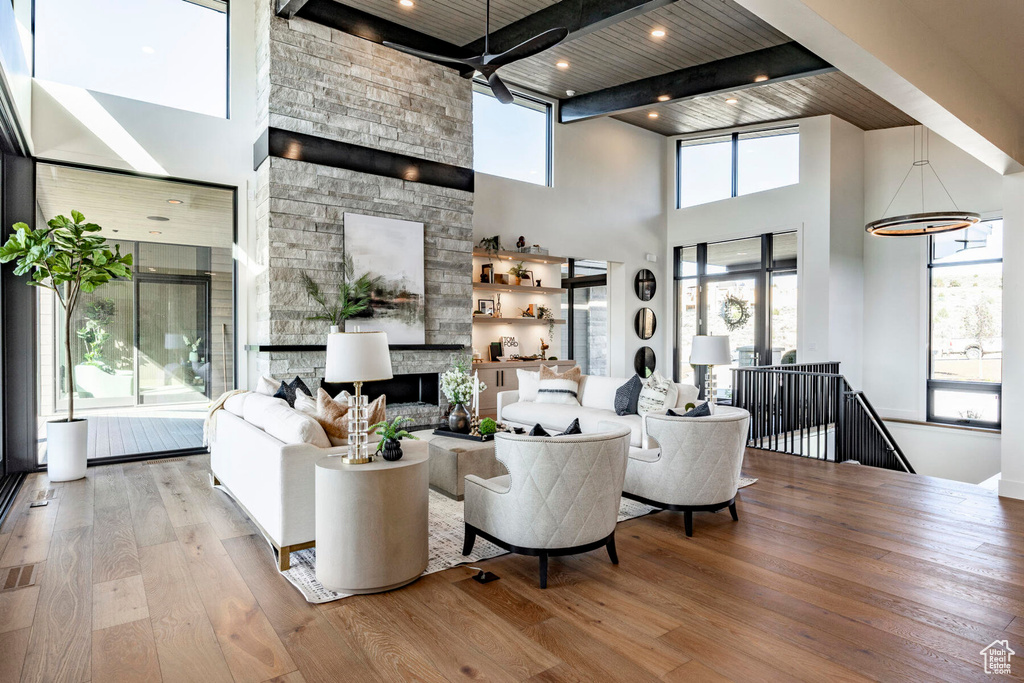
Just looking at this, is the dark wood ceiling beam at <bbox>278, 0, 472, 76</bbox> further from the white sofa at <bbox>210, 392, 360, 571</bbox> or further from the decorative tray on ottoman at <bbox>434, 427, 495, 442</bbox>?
the white sofa at <bbox>210, 392, 360, 571</bbox>

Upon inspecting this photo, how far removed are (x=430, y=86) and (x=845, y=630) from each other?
665cm

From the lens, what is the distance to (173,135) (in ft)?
18.9

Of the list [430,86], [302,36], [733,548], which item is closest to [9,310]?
[302,36]

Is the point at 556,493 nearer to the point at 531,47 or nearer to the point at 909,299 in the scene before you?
the point at 531,47

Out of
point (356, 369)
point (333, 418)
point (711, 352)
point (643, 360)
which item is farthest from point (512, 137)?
point (356, 369)

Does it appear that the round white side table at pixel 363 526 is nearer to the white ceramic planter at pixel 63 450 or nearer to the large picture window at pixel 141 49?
the white ceramic planter at pixel 63 450

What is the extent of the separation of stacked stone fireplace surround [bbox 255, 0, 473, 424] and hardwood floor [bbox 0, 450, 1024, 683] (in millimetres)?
2558

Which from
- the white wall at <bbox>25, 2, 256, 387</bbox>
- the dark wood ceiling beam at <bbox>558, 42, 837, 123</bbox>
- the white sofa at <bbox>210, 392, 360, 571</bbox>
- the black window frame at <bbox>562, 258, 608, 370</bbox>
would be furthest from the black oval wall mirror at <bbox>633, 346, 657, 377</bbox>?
the white sofa at <bbox>210, 392, 360, 571</bbox>

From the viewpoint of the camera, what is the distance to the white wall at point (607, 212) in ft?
27.3

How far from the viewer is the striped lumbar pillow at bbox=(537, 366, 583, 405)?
6156 mm

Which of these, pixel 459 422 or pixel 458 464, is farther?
pixel 459 422

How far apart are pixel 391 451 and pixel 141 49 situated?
5369 mm

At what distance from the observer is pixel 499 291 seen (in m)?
8.37

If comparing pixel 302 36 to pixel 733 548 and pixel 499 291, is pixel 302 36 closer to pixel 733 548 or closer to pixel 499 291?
pixel 499 291
